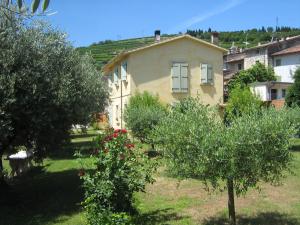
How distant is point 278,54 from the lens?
5159 centimetres

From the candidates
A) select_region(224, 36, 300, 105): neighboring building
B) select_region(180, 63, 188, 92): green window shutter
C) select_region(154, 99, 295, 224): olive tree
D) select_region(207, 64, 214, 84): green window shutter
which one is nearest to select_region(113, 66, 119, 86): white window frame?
select_region(180, 63, 188, 92): green window shutter

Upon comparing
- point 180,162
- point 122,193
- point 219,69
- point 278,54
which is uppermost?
point 278,54

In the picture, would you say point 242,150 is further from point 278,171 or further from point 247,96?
point 247,96

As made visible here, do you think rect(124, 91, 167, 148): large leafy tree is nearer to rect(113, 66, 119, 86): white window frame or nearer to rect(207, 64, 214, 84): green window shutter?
rect(207, 64, 214, 84): green window shutter

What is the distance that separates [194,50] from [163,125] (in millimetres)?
25330

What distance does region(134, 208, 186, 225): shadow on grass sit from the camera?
978 centimetres

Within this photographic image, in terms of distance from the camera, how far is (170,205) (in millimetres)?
11383

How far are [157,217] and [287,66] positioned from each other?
44.2 m

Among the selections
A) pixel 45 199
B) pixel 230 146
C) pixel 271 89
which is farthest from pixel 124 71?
pixel 230 146

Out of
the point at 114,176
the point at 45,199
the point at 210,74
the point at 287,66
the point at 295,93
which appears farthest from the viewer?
the point at 287,66

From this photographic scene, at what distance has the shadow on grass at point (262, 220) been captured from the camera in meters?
9.43

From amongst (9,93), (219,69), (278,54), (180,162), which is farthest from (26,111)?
(278,54)

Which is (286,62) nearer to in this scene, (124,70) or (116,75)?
(116,75)

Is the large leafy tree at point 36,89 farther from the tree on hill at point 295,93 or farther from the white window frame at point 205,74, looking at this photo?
the white window frame at point 205,74
